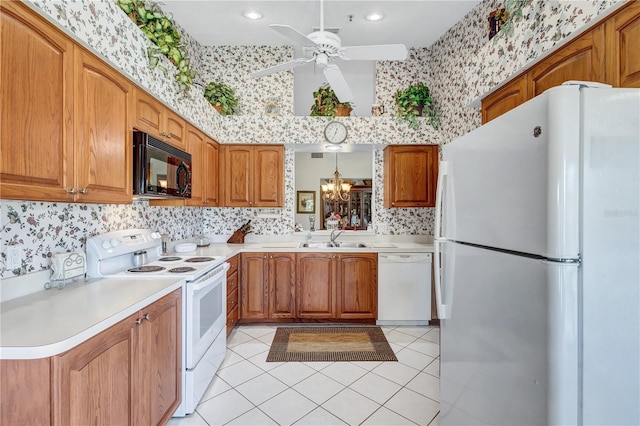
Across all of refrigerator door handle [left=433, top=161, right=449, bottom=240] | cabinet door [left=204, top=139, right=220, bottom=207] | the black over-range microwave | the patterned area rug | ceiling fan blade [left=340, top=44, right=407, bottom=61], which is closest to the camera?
refrigerator door handle [left=433, top=161, right=449, bottom=240]

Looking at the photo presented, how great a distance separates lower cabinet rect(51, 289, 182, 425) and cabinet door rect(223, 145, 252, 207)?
1.92 metres

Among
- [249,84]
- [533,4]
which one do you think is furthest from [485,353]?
[249,84]

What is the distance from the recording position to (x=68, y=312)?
1.27 metres

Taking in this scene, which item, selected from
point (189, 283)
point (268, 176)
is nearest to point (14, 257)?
point (189, 283)

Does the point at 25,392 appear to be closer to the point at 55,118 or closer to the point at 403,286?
the point at 55,118

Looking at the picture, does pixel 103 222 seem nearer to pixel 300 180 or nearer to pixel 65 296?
pixel 65 296

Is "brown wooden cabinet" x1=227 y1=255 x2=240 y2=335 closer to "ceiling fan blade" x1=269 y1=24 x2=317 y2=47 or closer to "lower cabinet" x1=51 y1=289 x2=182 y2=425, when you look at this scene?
"lower cabinet" x1=51 y1=289 x2=182 y2=425

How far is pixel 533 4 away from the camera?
161 cm

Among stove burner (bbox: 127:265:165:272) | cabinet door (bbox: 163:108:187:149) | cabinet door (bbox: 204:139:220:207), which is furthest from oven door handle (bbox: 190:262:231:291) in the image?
cabinet door (bbox: 163:108:187:149)

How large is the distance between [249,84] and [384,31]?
175cm

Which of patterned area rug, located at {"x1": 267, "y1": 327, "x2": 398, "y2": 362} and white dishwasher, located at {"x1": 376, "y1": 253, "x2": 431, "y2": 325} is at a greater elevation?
white dishwasher, located at {"x1": 376, "y1": 253, "x2": 431, "y2": 325}

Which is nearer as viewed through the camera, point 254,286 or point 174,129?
point 174,129

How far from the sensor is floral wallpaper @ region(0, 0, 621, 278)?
1489mm

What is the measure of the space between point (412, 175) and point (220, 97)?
8.18ft
